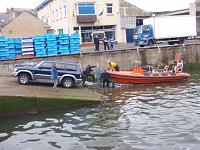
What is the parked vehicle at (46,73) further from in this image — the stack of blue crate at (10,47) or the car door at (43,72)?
the stack of blue crate at (10,47)

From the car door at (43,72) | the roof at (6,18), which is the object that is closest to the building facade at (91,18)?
the roof at (6,18)

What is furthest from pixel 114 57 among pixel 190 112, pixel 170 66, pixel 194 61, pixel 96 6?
pixel 96 6

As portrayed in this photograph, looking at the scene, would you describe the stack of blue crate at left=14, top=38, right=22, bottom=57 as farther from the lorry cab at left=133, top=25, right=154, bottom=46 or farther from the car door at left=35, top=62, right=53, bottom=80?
the lorry cab at left=133, top=25, right=154, bottom=46

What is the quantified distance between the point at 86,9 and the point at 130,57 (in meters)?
19.6

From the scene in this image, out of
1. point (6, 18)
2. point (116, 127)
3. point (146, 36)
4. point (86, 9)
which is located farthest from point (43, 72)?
point (6, 18)

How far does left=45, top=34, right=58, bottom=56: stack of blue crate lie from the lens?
111 ft

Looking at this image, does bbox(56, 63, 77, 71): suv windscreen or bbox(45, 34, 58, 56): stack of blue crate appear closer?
bbox(56, 63, 77, 71): suv windscreen

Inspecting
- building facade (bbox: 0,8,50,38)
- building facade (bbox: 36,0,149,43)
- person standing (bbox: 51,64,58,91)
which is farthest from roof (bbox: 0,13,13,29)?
person standing (bbox: 51,64,58,91)

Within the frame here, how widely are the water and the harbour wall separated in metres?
9.97

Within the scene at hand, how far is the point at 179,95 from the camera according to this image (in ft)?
80.6

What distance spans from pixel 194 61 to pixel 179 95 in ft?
51.3

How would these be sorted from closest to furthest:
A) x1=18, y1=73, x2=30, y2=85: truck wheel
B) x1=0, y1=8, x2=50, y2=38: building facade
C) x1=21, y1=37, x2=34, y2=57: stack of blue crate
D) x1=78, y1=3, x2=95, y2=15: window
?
x1=18, y1=73, x2=30, y2=85: truck wheel, x1=21, y1=37, x2=34, y2=57: stack of blue crate, x1=78, y1=3, x2=95, y2=15: window, x1=0, y1=8, x2=50, y2=38: building facade

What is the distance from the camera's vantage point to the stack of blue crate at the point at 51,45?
3369cm

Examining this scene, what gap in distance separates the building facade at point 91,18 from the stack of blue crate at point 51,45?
19.4 m
